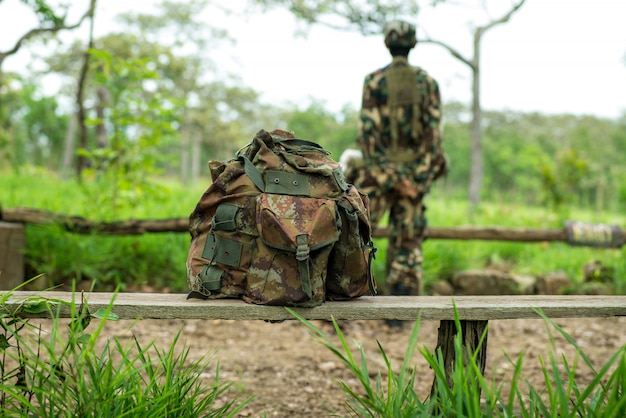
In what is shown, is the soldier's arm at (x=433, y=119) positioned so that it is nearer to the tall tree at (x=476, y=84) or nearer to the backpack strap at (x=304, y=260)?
the backpack strap at (x=304, y=260)

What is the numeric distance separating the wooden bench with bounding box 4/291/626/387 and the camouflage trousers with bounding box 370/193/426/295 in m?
1.91

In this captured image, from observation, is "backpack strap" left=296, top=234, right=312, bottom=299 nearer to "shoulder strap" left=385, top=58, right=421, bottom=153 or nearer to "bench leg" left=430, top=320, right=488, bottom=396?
"bench leg" left=430, top=320, right=488, bottom=396

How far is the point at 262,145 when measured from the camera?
7.17 feet

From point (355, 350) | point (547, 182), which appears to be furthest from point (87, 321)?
point (547, 182)

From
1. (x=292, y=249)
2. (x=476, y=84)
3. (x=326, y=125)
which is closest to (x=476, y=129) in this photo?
(x=476, y=84)

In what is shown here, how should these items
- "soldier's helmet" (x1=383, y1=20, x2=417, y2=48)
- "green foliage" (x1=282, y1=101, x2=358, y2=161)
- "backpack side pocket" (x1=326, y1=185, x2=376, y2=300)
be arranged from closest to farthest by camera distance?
"backpack side pocket" (x1=326, y1=185, x2=376, y2=300)
"soldier's helmet" (x1=383, y1=20, x2=417, y2=48)
"green foliage" (x1=282, y1=101, x2=358, y2=161)

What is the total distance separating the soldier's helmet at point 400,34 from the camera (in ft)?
13.2

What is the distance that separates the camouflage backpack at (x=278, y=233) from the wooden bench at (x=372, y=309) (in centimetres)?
7

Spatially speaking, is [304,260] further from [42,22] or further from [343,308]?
[42,22]

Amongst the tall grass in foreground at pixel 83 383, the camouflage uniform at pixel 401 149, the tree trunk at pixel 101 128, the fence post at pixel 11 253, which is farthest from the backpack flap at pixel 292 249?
the tree trunk at pixel 101 128

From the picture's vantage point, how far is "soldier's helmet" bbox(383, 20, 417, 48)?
403 cm

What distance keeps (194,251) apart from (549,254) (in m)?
5.34

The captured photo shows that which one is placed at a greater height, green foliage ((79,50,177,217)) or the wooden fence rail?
green foliage ((79,50,177,217))

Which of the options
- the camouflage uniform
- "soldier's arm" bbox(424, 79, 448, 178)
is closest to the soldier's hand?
the camouflage uniform
